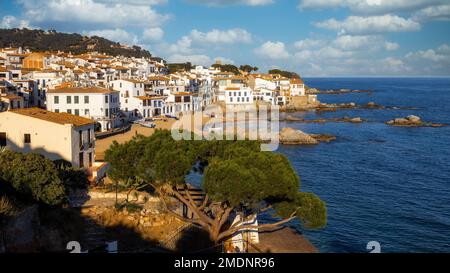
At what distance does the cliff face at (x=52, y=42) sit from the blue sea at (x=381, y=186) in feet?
332

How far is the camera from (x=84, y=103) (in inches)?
1955

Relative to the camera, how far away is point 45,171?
16.5 m

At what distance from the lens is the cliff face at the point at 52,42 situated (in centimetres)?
14088

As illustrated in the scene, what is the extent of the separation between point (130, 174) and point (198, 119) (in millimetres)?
53744

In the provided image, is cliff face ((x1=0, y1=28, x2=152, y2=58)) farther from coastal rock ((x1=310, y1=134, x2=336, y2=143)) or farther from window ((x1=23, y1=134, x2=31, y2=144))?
window ((x1=23, y1=134, x2=31, y2=144))

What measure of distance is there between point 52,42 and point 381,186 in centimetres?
14162

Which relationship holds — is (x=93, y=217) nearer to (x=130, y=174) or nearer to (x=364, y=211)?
(x=130, y=174)

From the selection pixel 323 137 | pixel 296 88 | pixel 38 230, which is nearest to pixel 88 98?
pixel 323 137

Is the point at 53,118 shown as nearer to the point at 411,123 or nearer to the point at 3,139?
the point at 3,139

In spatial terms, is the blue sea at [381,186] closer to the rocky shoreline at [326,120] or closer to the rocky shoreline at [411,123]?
the rocky shoreline at [411,123]

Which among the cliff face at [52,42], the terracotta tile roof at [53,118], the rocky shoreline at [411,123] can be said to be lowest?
the rocky shoreline at [411,123]

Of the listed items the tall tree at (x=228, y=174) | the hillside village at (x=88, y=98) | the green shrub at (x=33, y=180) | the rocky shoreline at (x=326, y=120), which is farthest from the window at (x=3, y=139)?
the rocky shoreline at (x=326, y=120)

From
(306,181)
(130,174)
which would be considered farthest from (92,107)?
(130,174)
